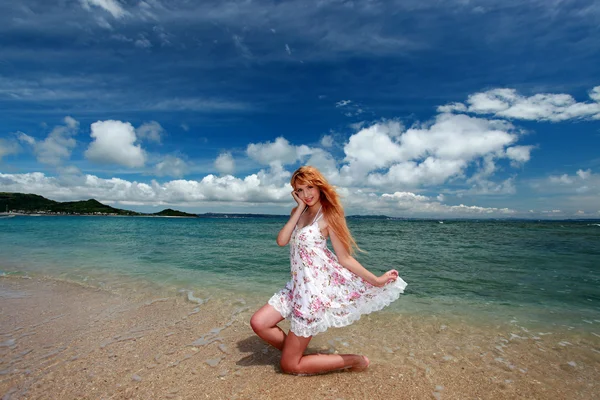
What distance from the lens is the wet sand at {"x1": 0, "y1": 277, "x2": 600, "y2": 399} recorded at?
13.7 ft

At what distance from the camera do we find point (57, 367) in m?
4.59

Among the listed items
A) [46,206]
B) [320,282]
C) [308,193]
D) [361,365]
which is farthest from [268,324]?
[46,206]

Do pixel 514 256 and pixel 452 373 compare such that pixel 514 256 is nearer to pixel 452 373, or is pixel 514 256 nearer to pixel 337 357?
pixel 452 373

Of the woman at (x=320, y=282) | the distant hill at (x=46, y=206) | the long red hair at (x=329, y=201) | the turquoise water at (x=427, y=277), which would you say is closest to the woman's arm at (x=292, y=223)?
the woman at (x=320, y=282)

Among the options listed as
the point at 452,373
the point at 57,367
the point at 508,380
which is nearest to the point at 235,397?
the point at 57,367

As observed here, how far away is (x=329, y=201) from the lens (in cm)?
446

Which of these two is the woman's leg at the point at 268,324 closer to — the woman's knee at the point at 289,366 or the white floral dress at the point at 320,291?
the white floral dress at the point at 320,291

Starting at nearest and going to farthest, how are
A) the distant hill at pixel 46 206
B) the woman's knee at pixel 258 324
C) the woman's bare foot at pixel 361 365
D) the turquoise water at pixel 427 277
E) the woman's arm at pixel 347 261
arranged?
the woman's arm at pixel 347 261, the woman's bare foot at pixel 361 365, the woman's knee at pixel 258 324, the turquoise water at pixel 427 277, the distant hill at pixel 46 206

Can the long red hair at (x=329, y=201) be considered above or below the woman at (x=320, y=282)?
above

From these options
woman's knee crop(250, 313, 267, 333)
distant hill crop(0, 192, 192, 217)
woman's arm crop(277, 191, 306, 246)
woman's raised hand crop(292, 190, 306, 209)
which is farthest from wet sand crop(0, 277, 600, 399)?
distant hill crop(0, 192, 192, 217)

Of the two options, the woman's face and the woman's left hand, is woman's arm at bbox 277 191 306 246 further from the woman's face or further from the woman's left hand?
the woman's left hand

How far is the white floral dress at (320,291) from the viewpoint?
437cm

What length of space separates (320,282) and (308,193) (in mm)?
1224

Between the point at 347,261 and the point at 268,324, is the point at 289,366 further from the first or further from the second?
the point at 347,261
